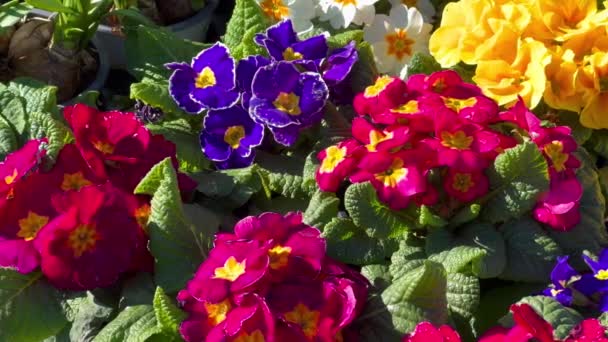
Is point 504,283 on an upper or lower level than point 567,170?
lower

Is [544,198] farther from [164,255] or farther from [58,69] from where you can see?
[58,69]

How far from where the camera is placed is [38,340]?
4.54 feet

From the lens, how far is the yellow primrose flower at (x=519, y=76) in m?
1.75

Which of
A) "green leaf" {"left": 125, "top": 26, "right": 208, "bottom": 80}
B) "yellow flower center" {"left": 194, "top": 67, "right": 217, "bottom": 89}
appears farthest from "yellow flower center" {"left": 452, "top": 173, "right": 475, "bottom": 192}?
"green leaf" {"left": 125, "top": 26, "right": 208, "bottom": 80}

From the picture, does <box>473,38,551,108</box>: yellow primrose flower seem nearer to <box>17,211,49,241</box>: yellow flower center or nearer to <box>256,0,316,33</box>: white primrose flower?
<box>256,0,316,33</box>: white primrose flower

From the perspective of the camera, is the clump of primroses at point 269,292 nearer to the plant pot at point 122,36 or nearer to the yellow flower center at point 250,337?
the yellow flower center at point 250,337

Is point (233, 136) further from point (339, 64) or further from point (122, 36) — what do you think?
point (122, 36)

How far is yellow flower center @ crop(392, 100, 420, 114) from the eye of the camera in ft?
4.96

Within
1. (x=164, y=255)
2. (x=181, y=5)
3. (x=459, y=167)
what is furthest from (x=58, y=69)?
(x=459, y=167)

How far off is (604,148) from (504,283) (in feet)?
1.65

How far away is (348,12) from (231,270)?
3.12 ft

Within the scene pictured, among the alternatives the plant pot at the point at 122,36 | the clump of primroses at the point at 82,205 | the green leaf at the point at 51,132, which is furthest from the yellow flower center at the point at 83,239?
the plant pot at the point at 122,36

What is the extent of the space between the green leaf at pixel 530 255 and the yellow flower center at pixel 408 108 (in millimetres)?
277

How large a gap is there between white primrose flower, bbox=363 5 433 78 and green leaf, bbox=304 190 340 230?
0.60 metres
